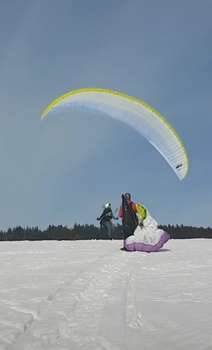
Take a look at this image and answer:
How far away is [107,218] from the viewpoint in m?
23.5

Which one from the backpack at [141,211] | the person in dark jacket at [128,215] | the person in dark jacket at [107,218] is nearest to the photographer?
the backpack at [141,211]

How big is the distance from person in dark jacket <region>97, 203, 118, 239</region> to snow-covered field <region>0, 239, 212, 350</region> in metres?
13.8

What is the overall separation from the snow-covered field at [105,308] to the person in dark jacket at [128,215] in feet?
21.3

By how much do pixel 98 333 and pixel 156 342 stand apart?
1.77ft

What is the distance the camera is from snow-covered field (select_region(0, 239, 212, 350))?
4.22 m

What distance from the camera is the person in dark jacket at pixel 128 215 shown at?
1615 cm

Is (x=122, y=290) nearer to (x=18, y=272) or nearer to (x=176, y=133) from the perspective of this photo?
(x=18, y=272)

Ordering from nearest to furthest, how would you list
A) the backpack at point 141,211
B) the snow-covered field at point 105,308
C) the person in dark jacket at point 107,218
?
the snow-covered field at point 105,308 < the backpack at point 141,211 < the person in dark jacket at point 107,218

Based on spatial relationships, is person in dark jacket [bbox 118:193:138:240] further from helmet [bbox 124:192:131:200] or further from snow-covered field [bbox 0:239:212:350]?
snow-covered field [bbox 0:239:212:350]

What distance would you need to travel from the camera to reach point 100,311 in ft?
17.7

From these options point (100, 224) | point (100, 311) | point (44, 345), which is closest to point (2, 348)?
point (44, 345)

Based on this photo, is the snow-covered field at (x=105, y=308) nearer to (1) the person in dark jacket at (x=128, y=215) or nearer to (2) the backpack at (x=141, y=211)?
(2) the backpack at (x=141, y=211)

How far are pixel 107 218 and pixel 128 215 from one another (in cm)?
728

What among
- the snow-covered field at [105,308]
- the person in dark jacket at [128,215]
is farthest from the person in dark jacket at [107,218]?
the snow-covered field at [105,308]
